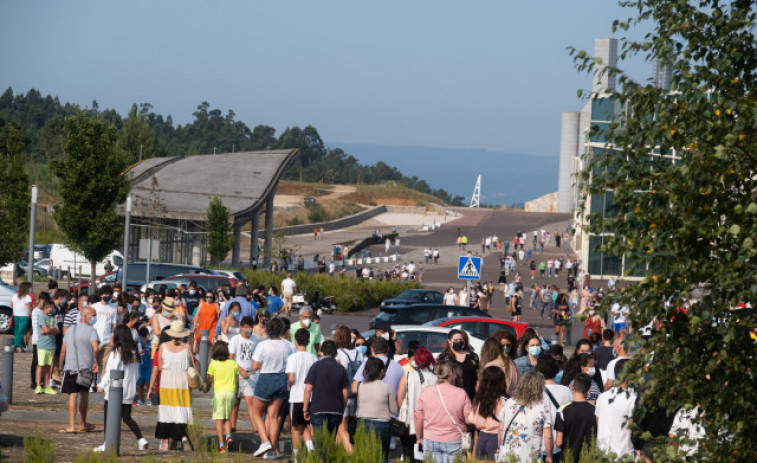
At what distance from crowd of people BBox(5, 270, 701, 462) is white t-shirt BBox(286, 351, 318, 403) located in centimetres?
1

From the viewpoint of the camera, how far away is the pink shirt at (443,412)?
9.42 meters

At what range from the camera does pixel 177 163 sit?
66.4 m

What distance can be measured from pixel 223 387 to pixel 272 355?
656 mm

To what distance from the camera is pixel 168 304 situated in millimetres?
18906

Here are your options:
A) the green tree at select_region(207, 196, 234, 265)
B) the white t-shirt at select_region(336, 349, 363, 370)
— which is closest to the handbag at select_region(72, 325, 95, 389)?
the white t-shirt at select_region(336, 349, 363, 370)

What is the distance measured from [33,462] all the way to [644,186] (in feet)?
17.5

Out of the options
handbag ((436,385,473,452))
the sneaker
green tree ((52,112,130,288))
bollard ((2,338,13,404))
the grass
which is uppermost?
the grass

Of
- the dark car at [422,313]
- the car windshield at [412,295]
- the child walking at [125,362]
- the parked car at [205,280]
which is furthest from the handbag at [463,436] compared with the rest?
the car windshield at [412,295]

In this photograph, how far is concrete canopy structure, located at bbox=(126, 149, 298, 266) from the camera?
55.7 m

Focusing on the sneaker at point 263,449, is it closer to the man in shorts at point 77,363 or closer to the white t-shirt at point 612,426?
the man in shorts at point 77,363

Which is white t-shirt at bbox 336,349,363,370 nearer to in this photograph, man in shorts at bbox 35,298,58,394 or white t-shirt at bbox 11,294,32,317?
man in shorts at bbox 35,298,58,394

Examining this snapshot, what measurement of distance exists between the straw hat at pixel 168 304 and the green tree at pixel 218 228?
35921mm

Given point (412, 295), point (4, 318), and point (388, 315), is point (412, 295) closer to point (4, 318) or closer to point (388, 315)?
point (388, 315)

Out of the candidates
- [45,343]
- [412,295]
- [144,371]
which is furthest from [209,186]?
[144,371]
